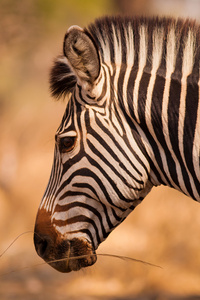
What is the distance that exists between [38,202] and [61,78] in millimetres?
8111

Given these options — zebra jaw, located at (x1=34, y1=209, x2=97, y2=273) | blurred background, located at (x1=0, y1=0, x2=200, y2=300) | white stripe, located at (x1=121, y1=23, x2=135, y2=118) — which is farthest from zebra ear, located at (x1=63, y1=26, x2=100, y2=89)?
blurred background, located at (x1=0, y1=0, x2=200, y2=300)

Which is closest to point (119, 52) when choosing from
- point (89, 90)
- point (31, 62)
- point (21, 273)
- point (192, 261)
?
point (89, 90)

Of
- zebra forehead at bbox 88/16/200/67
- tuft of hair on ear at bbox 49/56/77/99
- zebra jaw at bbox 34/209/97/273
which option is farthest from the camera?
tuft of hair on ear at bbox 49/56/77/99

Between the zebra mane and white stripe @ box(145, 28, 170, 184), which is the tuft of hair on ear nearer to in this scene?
the zebra mane

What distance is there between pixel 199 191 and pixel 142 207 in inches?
301

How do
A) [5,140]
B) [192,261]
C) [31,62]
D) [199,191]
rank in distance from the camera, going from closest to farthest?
[199,191], [192,261], [5,140], [31,62]

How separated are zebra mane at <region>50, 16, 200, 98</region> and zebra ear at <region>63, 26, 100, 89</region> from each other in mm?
76

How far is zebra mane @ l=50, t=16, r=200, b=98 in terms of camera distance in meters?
3.60

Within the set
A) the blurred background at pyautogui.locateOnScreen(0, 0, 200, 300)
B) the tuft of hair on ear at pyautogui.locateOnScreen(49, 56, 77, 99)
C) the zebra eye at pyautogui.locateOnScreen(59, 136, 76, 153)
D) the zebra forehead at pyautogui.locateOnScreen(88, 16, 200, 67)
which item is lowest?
the blurred background at pyautogui.locateOnScreen(0, 0, 200, 300)

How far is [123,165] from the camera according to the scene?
359 cm

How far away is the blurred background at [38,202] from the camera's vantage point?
9.89 m

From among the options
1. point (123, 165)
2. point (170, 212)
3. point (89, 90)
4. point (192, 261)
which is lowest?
point (192, 261)

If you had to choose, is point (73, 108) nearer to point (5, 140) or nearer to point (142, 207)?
point (142, 207)

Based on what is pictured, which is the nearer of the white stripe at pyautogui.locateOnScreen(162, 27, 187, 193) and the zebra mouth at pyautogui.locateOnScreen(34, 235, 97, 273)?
the white stripe at pyautogui.locateOnScreen(162, 27, 187, 193)
